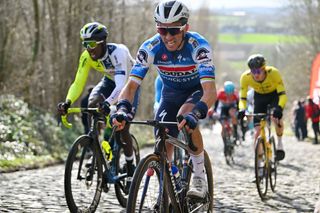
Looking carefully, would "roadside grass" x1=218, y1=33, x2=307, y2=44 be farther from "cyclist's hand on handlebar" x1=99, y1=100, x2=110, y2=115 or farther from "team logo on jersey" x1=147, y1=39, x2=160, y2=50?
"team logo on jersey" x1=147, y1=39, x2=160, y2=50

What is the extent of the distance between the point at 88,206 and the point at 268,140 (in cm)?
447

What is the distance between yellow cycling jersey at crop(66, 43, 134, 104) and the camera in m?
8.06

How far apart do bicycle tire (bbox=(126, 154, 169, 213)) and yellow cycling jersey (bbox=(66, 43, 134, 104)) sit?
A: 2505 mm

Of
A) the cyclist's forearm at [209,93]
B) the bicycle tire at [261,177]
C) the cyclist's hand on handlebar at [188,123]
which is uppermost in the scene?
the cyclist's forearm at [209,93]

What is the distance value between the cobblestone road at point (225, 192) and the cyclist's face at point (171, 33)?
2.52 metres

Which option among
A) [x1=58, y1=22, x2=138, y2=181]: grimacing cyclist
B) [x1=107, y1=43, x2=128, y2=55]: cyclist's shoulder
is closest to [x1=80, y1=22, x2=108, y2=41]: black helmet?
[x1=58, y1=22, x2=138, y2=181]: grimacing cyclist

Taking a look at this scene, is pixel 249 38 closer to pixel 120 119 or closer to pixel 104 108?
pixel 104 108

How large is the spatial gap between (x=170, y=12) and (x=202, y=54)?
0.52 m

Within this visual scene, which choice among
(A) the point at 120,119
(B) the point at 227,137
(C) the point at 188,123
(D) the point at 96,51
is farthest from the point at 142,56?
(B) the point at 227,137

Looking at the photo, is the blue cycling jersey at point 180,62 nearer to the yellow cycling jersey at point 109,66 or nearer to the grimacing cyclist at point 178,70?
the grimacing cyclist at point 178,70

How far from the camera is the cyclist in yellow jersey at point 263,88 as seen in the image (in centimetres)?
1059

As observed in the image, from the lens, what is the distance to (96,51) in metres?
8.27

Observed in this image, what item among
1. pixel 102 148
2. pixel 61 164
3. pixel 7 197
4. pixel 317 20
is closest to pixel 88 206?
pixel 102 148

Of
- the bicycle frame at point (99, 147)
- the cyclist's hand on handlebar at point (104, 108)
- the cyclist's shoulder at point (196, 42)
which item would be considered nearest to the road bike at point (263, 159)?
the bicycle frame at point (99, 147)
